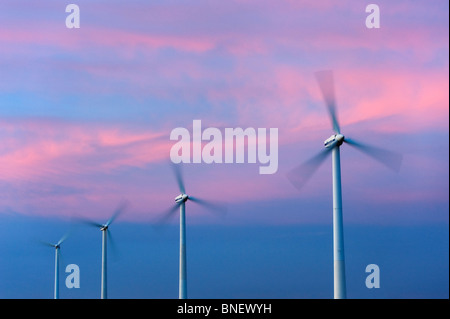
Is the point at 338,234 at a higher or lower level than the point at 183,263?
lower

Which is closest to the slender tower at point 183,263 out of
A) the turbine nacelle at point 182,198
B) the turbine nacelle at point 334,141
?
the turbine nacelle at point 182,198

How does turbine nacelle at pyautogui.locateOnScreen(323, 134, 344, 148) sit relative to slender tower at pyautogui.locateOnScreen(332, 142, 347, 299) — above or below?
above

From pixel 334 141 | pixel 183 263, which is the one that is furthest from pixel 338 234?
pixel 183 263

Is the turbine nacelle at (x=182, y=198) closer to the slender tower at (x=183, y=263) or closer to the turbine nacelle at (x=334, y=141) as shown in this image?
the slender tower at (x=183, y=263)


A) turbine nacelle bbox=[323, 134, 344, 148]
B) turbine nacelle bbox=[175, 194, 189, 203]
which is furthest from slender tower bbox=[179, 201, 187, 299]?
turbine nacelle bbox=[323, 134, 344, 148]

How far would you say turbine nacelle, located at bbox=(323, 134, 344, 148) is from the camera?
196 feet

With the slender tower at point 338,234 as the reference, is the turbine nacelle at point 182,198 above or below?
above

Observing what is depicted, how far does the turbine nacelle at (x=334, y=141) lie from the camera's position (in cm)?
5978

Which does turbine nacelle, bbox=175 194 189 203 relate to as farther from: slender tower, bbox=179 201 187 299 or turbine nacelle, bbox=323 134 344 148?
turbine nacelle, bbox=323 134 344 148

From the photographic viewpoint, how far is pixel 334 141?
196ft

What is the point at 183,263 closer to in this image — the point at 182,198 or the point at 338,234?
the point at 182,198
